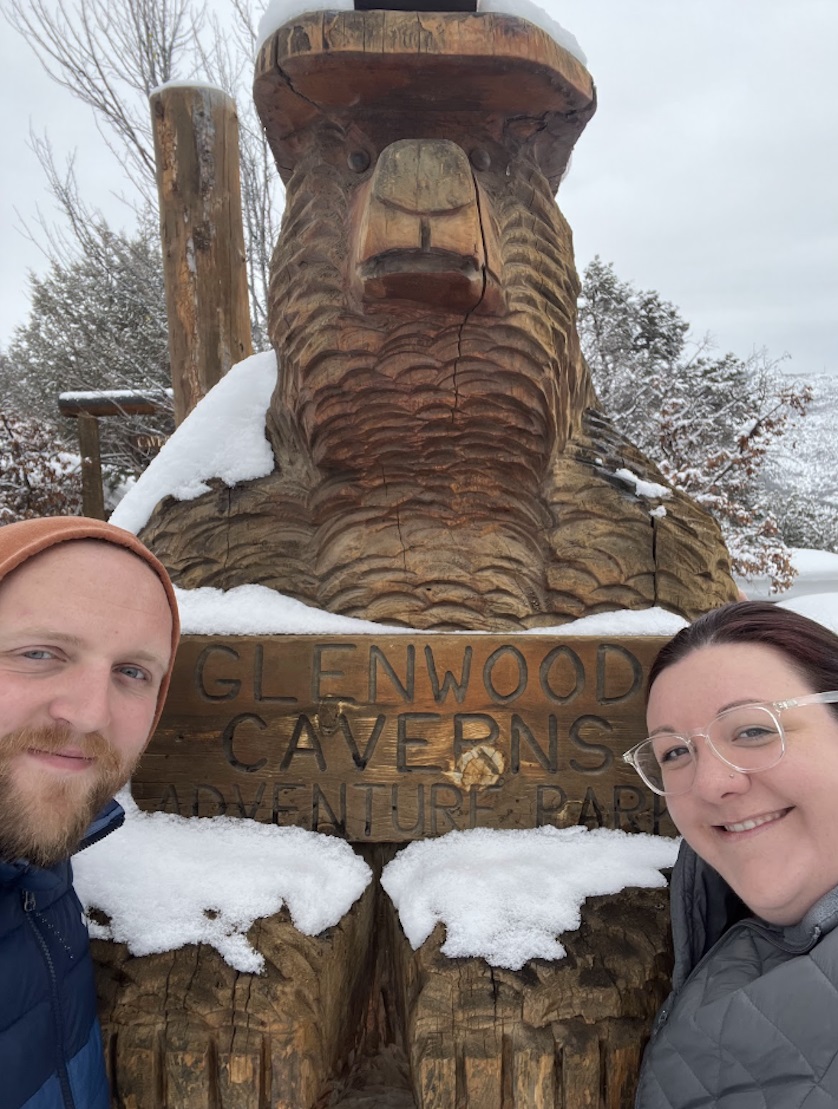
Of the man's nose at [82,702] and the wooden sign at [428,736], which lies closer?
the man's nose at [82,702]

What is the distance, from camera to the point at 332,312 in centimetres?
129

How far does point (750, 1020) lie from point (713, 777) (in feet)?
0.75

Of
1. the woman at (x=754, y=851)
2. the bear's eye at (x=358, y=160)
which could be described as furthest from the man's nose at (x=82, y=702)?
the bear's eye at (x=358, y=160)

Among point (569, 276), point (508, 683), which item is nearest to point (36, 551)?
point (508, 683)

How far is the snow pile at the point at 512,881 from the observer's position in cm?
102

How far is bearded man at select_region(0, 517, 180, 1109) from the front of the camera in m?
0.83

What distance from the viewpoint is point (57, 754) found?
0.86 meters

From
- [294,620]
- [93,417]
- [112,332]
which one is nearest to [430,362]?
[294,620]

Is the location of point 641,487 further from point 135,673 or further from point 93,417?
point 93,417

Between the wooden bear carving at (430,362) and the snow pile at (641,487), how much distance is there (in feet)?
0.07

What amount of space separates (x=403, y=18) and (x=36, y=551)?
3.03 feet

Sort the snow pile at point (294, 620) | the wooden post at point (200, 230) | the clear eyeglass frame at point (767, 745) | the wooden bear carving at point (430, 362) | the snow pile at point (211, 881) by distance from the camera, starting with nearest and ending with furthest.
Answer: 1. the clear eyeglass frame at point (767, 745)
2. the snow pile at point (211, 881)
3. the wooden bear carving at point (430, 362)
4. the snow pile at point (294, 620)
5. the wooden post at point (200, 230)

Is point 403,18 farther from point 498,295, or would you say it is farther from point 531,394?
point 531,394

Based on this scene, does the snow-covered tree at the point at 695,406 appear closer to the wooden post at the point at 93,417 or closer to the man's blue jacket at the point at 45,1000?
the wooden post at the point at 93,417
